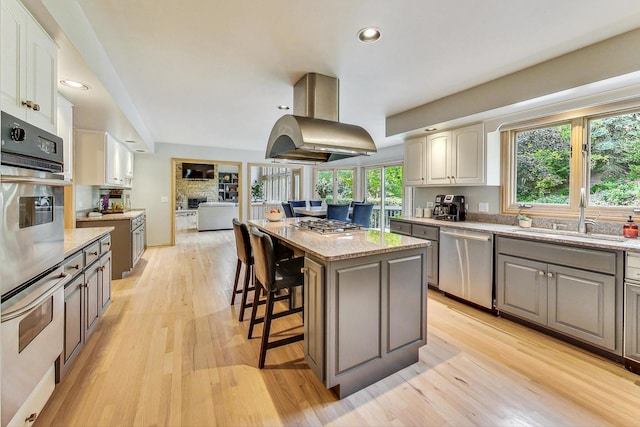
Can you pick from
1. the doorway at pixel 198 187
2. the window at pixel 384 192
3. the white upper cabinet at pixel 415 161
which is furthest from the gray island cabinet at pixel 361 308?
the doorway at pixel 198 187

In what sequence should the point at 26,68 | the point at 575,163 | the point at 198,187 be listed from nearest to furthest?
the point at 26,68 < the point at 575,163 < the point at 198,187

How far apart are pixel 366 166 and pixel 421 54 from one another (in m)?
4.74

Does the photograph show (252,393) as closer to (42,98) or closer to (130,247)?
(42,98)

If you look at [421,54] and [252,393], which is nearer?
[252,393]

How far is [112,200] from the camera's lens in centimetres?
500

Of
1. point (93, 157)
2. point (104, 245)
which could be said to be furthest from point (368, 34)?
point (93, 157)

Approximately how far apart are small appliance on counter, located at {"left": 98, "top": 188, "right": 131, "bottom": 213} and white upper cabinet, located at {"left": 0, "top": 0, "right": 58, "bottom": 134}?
11.4 feet

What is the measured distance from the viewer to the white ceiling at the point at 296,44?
1.77 metres

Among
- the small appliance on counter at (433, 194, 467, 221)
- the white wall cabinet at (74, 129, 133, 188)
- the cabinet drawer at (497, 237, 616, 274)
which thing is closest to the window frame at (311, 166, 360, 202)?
the small appliance on counter at (433, 194, 467, 221)

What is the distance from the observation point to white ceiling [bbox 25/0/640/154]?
1.77 metres

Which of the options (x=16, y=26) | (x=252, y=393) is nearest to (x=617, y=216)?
(x=252, y=393)

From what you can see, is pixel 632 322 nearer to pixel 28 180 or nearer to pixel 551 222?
pixel 551 222

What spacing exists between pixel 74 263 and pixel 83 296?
308mm

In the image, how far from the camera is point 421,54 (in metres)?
2.34
